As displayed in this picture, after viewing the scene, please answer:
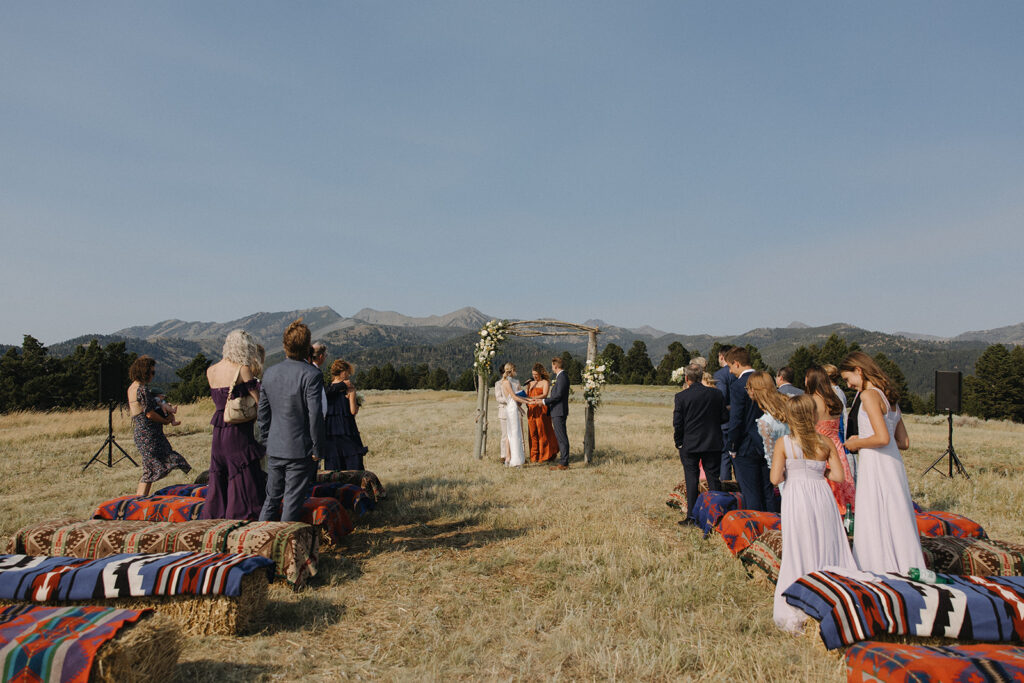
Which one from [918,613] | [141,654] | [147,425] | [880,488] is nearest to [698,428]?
[880,488]

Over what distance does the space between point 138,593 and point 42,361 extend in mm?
68460

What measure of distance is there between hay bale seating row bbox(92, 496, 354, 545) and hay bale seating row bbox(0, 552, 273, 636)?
188cm

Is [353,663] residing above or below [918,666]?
below

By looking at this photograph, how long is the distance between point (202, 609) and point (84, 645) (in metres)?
1.22

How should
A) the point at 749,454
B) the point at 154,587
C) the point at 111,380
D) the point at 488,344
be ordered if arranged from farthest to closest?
the point at 488,344
the point at 111,380
the point at 749,454
the point at 154,587

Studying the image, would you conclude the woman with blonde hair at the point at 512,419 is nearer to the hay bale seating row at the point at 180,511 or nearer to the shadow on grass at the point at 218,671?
the hay bale seating row at the point at 180,511

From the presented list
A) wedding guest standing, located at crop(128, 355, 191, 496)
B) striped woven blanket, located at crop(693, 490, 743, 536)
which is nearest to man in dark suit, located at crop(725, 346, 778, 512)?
striped woven blanket, located at crop(693, 490, 743, 536)

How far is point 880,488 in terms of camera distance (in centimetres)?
495

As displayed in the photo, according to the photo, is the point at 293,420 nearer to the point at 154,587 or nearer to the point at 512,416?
the point at 154,587

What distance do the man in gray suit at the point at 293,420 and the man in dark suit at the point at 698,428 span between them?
4.57 metres

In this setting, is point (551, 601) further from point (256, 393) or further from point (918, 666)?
point (256, 393)

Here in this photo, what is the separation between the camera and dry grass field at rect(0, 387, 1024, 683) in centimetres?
391

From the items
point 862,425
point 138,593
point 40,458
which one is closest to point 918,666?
point 862,425

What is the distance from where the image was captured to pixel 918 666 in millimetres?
3152
